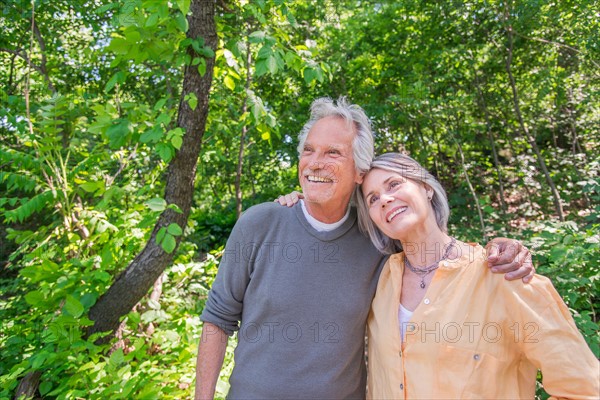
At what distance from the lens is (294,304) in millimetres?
1546

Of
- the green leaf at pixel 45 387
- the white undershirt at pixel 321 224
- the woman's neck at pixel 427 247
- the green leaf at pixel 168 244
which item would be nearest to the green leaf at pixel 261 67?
the white undershirt at pixel 321 224

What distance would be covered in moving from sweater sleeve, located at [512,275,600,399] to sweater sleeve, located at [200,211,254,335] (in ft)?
3.22

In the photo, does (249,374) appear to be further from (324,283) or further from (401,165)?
(401,165)

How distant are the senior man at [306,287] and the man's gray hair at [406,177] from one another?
0.06 metres

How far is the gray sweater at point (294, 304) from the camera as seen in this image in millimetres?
1476

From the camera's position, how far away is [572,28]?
400 centimetres

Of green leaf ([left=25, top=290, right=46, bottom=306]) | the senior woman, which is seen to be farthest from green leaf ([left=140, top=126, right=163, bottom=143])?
the senior woman

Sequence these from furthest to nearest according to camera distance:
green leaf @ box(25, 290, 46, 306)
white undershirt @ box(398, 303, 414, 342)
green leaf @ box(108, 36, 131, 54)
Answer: green leaf @ box(25, 290, 46, 306)
green leaf @ box(108, 36, 131, 54)
white undershirt @ box(398, 303, 414, 342)

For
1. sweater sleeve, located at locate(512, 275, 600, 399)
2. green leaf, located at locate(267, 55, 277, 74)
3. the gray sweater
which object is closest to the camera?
sweater sleeve, located at locate(512, 275, 600, 399)

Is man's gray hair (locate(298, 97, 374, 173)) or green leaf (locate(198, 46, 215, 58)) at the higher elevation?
green leaf (locate(198, 46, 215, 58))

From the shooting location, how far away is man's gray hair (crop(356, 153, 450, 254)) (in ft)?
4.96

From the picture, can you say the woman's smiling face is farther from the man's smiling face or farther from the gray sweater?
the gray sweater

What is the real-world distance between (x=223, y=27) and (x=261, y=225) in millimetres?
1667

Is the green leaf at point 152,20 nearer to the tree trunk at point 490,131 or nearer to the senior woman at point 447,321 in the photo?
the senior woman at point 447,321
